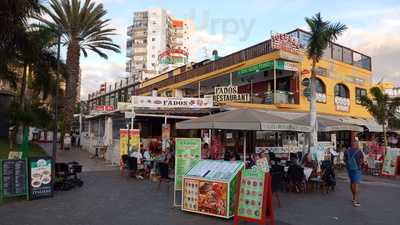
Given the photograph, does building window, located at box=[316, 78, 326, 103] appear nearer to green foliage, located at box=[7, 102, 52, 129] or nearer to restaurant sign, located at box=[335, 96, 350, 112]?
restaurant sign, located at box=[335, 96, 350, 112]

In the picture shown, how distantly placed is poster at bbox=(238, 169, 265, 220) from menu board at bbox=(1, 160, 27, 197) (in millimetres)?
5623

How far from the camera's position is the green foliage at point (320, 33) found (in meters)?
17.0

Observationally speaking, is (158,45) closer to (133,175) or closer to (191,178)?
(133,175)

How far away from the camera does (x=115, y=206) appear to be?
9.48m

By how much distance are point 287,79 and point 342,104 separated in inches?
197

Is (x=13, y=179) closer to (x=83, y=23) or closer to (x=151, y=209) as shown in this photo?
(x=151, y=209)

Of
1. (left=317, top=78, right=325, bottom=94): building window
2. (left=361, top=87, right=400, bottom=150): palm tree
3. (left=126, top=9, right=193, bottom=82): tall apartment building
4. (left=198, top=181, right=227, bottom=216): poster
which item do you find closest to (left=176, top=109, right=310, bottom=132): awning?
(left=198, top=181, right=227, bottom=216): poster

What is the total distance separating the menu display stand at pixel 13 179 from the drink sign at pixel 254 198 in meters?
5.54

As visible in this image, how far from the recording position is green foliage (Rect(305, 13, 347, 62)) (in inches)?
670

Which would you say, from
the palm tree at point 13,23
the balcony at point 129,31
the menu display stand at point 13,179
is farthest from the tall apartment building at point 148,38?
the menu display stand at point 13,179

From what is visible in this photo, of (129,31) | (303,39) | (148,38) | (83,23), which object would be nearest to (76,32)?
(83,23)

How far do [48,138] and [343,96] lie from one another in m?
31.4

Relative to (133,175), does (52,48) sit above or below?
above

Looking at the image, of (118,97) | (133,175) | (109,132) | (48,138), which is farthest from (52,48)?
(118,97)
